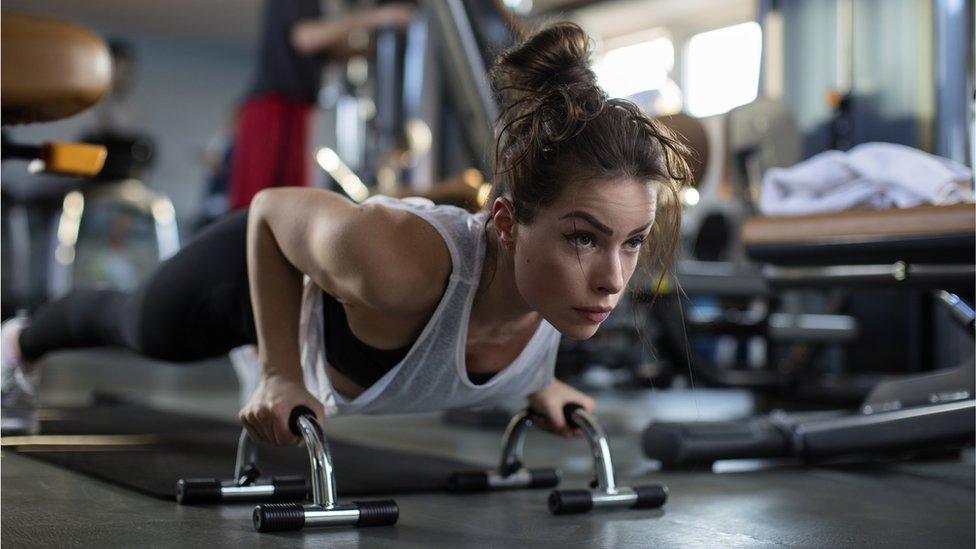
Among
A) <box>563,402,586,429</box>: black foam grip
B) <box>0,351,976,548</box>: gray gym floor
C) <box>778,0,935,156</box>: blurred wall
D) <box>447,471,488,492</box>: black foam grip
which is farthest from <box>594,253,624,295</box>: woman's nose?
<box>778,0,935,156</box>: blurred wall

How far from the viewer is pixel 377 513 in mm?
1092

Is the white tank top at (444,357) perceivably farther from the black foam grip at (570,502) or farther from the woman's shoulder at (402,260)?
the black foam grip at (570,502)

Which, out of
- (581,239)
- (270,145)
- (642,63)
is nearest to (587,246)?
(581,239)

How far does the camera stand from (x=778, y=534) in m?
1.14

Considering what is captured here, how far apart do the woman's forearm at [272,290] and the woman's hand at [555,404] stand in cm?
36

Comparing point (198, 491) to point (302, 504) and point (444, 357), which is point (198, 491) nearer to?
point (302, 504)

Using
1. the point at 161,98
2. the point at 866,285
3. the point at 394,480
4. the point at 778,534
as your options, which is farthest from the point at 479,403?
the point at 161,98

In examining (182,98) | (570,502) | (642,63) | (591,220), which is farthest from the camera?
(182,98)

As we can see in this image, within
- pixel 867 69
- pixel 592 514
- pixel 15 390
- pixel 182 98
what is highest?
pixel 182 98

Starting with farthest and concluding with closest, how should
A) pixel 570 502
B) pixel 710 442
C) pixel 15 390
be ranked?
pixel 15 390
pixel 710 442
pixel 570 502

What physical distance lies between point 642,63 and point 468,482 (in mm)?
6658

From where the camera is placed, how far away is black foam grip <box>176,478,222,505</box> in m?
1.21

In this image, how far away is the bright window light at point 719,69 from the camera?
678cm

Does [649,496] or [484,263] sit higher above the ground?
[484,263]
